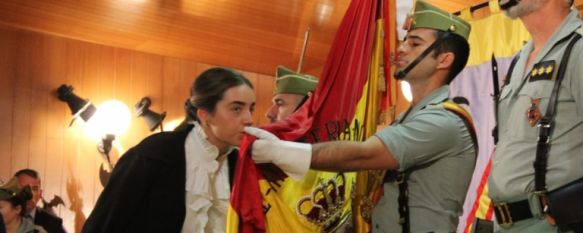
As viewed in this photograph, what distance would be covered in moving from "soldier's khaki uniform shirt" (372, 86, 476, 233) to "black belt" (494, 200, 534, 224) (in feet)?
0.38

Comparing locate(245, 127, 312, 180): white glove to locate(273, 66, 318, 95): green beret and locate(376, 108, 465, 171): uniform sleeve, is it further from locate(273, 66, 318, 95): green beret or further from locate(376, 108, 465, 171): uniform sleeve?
locate(273, 66, 318, 95): green beret

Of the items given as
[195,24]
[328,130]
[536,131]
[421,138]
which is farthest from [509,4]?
[195,24]

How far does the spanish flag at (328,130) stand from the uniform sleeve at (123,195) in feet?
1.19

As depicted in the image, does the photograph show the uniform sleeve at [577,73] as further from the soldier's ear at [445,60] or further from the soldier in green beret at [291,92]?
the soldier in green beret at [291,92]

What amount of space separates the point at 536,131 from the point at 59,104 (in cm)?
421

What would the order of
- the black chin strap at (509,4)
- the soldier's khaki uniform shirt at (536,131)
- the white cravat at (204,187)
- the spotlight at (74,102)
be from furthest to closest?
the spotlight at (74,102) → the white cravat at (204,187) → the black chin strap at (509,4) → the soldier's khaki uniform shirt at (536,131)

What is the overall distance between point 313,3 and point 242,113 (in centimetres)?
275

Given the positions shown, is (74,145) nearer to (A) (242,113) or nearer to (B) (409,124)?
(A) (242,113)

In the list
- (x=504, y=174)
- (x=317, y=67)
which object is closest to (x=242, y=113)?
(x=504, y=174)

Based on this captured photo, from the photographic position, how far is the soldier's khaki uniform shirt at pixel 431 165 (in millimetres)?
1969

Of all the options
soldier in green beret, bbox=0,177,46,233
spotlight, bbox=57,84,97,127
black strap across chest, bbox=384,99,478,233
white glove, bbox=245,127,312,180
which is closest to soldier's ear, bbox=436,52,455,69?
black strap across chest, bbox=384,99,478,233

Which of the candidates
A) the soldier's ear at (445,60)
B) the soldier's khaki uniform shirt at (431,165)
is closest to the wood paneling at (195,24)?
the soldier's ear at (445,60)

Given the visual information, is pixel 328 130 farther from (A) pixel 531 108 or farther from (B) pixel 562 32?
(B) pixel 562 32

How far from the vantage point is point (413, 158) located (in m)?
1.96
